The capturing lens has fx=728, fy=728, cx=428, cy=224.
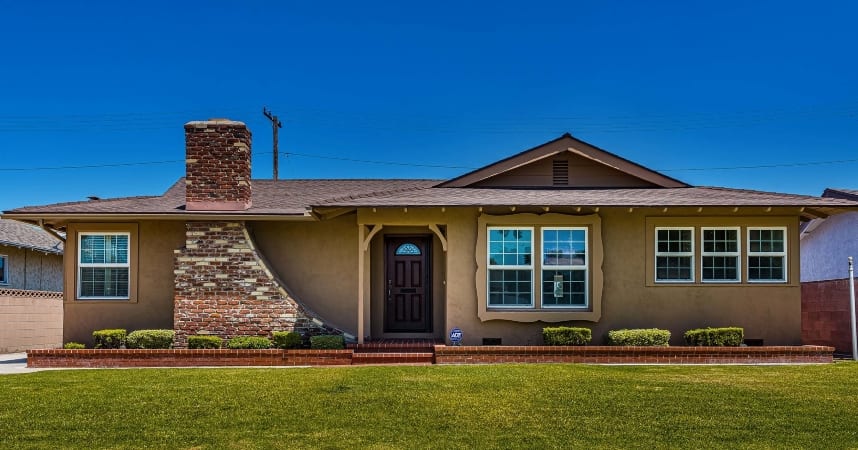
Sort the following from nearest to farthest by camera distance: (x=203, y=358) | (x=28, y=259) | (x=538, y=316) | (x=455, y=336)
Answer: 1. (x=203, y=358)
2. (x=455, y=336)
3. (x=538, y=316)
4. (x=28, y=259)

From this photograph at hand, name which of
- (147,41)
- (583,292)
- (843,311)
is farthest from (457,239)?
(147,41)

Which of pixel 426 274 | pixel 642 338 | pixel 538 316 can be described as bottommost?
pixel 642 338

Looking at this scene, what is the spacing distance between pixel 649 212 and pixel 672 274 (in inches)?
52.0

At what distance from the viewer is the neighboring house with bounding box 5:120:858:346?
551 inches

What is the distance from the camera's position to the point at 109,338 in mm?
13914

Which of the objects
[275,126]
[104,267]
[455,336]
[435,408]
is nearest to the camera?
[435,408]

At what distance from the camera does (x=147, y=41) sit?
68.3ft

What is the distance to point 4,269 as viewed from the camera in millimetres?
22000

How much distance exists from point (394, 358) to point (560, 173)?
5577 mm

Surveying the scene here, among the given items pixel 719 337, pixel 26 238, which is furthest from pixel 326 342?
pixel 26 238

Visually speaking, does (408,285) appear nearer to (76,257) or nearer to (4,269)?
(76,257)

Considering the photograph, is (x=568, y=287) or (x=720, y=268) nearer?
(x=568, y=287)

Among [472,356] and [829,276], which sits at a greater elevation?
[829,276]

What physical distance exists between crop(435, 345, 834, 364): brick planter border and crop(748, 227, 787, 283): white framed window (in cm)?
169
